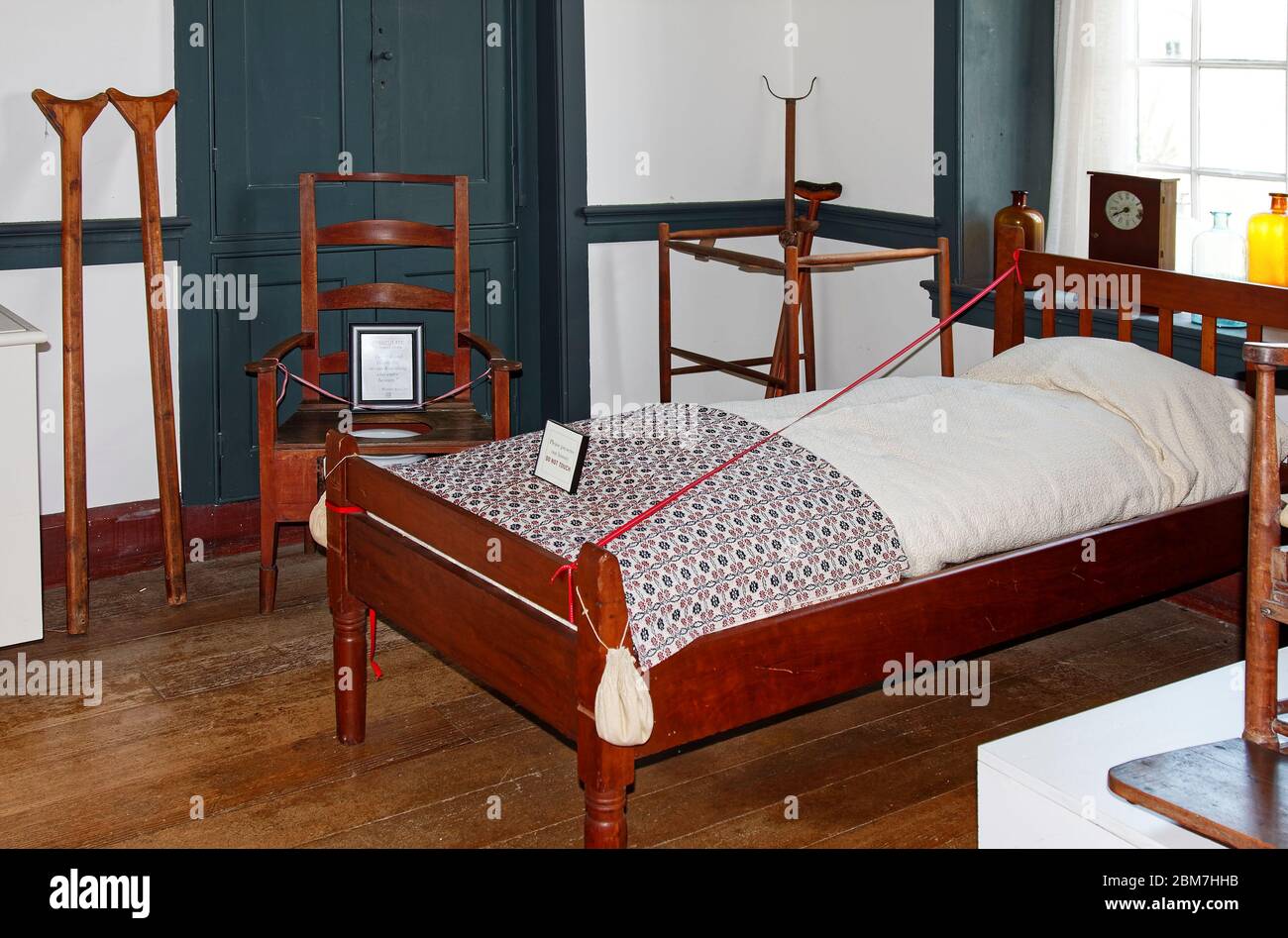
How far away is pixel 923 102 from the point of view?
176 inches

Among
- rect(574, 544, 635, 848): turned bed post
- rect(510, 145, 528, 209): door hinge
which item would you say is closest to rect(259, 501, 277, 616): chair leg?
rect(510, 145, 528, 209): door hinge

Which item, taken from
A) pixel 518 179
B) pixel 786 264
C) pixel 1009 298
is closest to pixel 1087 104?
pixel 1009 298

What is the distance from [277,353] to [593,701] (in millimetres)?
1932

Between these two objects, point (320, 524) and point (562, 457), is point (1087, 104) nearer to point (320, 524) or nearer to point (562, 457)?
point (562, 457)

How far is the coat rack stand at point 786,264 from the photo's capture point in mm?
4324

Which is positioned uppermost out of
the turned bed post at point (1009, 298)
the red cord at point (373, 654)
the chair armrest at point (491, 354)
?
the turned bed post at point (1009, 298)

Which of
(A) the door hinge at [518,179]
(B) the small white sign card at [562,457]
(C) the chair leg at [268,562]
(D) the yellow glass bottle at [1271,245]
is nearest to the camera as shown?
(B) the small white sign card at [562,457]

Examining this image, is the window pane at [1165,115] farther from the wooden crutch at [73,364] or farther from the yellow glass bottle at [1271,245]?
the wooden crutch at [73,364]

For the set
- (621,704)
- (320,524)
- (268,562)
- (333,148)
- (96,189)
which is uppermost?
(333,148)

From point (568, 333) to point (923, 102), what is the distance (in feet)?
4.34

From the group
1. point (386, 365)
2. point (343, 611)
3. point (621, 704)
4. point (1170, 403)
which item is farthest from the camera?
point (386, 365)

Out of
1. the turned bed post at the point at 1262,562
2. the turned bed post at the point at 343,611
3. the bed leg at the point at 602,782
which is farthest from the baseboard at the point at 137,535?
the turned bed post at the point at 1262,562

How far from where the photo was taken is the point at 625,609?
2.27 metres

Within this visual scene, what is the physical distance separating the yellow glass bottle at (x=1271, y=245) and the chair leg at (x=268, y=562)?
2.54 m
